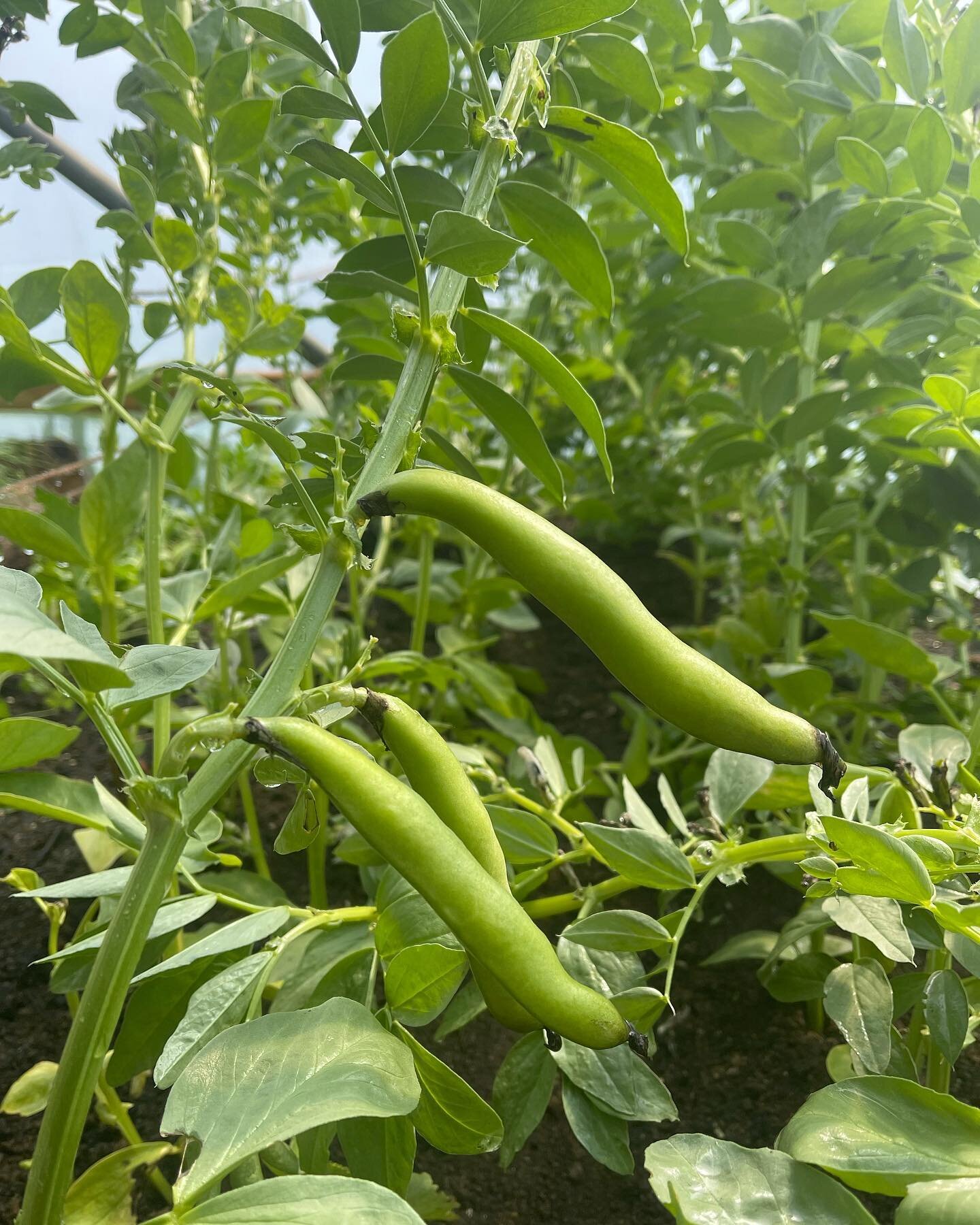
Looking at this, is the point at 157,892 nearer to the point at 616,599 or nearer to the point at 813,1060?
the point at 616,599

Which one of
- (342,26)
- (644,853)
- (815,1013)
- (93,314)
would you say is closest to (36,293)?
(93,314)

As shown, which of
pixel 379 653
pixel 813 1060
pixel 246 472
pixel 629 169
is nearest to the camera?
pixel 629 169

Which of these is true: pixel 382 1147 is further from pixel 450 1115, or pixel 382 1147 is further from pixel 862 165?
pixel 862 165

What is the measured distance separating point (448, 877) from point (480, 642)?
542 mm

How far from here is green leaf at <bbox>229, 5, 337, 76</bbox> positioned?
348mm

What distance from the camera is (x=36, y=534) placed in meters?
0.53

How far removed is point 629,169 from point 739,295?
30 centimetres

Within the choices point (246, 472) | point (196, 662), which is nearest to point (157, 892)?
point (196, 662)

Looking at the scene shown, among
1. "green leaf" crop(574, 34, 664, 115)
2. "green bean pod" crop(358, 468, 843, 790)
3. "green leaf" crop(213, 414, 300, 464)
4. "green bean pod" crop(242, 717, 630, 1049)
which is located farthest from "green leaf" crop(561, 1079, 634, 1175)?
"green leaf" crop(574, 34, 664, 115)

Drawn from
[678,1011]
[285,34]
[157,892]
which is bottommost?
[678,1011]

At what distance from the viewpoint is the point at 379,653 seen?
38.8 inches

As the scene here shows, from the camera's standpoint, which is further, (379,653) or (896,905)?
(379,653)

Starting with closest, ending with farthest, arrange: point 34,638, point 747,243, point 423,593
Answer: point 34,638, point 747,243, point 423,593

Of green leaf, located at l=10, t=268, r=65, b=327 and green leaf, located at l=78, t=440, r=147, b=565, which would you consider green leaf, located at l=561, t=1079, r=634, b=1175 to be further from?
green leaf, located at l=10, t=268, r=65, b=327
